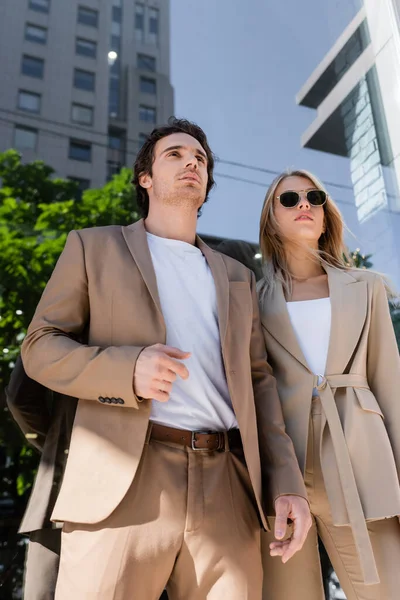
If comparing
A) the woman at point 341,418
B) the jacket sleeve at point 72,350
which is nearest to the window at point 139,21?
the woman at point 341,418

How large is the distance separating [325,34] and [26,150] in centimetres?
296

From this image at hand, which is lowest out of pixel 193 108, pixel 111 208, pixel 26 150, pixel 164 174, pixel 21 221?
pixel 164 174

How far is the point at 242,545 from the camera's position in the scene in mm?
1386

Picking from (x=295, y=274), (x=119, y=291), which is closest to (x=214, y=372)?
(x=119, y=291)

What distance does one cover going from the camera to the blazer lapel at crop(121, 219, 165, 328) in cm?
154

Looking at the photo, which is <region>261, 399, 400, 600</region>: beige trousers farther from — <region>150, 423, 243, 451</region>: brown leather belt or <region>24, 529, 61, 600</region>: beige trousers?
<region>24, 529, 61, 600</region>: beige trousers

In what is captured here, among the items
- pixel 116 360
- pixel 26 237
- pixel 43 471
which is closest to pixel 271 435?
pixel 116 360

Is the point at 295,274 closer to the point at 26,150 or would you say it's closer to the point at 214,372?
the point at 214,372

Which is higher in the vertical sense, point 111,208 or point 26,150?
point 26,150

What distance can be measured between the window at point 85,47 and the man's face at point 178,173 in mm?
2680

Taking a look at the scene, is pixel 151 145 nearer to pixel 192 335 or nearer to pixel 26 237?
pixel 192 335

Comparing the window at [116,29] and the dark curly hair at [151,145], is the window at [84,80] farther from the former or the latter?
the dark curly hair at [151,145]

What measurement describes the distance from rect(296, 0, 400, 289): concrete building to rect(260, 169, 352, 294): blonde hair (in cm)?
158

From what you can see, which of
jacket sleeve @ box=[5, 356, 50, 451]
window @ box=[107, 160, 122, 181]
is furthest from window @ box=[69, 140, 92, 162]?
jacket sleeve @ box=[5, 356, 50, 451]
